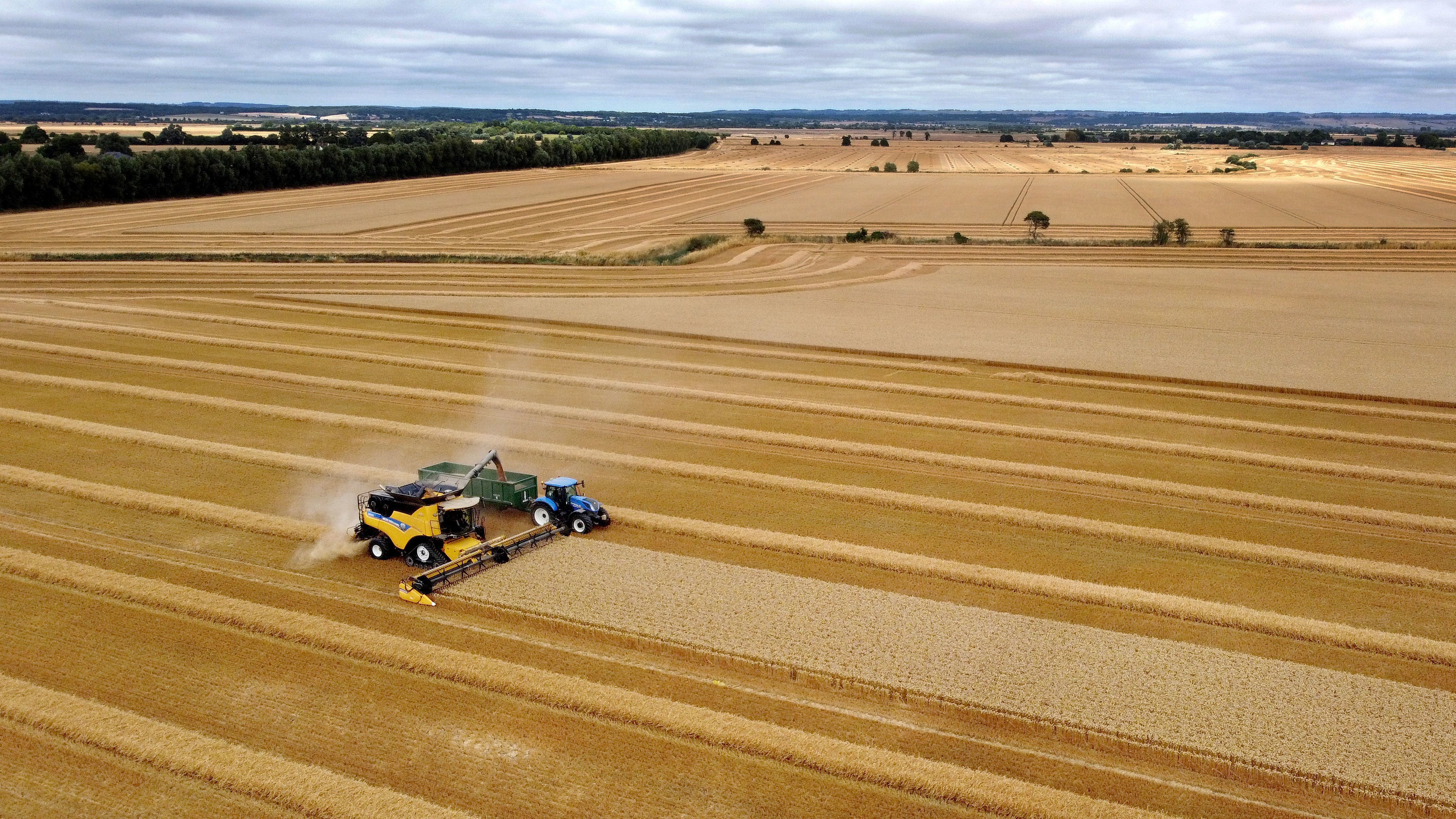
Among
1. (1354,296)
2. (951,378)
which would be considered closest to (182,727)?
(951,378)

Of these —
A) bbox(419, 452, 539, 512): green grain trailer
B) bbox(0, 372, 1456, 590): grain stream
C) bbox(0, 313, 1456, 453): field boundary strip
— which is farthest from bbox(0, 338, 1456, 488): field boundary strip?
bbox(419, 452, 539, 512): green grain trailer

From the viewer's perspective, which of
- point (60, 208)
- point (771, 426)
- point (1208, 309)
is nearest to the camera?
point (771, 426)

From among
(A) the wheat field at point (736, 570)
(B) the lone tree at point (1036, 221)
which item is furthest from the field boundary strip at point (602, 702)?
(B) the lone tree at point (1036, 221)

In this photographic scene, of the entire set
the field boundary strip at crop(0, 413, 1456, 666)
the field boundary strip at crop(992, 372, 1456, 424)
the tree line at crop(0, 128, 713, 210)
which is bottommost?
the field boundary strip at crop(992, 372, 1456, 424)

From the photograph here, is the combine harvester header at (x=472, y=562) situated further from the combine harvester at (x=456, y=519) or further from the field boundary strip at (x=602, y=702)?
the field boundary strip at (x=602, y=702)

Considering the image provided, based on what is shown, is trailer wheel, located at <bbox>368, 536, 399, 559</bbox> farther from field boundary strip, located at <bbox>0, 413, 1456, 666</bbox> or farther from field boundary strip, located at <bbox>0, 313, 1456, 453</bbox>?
field boundary strip, located at <bbox>0, 313, 1456, 453</bbox>

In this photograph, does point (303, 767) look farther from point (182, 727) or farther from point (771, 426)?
point (771, 426)
